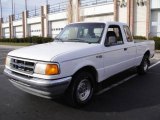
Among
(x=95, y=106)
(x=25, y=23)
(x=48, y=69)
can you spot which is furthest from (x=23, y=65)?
(x=25, y=23)

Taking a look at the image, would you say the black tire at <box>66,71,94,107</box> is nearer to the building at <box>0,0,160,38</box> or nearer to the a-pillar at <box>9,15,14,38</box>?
the building at <box>0,0,160,38</box>

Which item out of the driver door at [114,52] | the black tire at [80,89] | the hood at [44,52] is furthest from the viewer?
the driver door at [114,52]

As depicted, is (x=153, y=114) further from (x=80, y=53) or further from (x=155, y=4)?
(x=155, y=4)

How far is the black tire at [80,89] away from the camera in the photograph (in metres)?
5.07

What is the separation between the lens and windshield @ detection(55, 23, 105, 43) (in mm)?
6125

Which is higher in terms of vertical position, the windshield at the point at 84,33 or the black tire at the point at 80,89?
the windshield at the point at 84,33

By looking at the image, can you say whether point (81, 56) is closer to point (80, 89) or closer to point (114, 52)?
point (80, 89)

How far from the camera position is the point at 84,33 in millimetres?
6383

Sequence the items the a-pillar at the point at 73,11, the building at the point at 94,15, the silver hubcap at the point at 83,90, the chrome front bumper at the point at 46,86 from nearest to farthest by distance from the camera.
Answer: the chrome front bumper at the point at 46,86, the silver hubcap at the point at 83,90, the building at the point at 94,15, the a-pillar at the point at 73,11

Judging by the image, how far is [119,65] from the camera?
6.72m

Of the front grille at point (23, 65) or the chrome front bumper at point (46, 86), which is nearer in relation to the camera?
the chrome front bumper at point (46, 86)

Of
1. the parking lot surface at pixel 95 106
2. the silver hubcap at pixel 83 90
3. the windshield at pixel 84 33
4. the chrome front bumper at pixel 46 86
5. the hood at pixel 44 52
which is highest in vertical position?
the windshield at pixel 84 33

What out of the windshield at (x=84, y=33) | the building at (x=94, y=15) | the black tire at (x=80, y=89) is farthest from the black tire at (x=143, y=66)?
the building at (x=94, y=15)

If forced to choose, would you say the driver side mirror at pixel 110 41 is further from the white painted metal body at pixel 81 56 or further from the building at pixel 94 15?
the building at pixel 94 15
